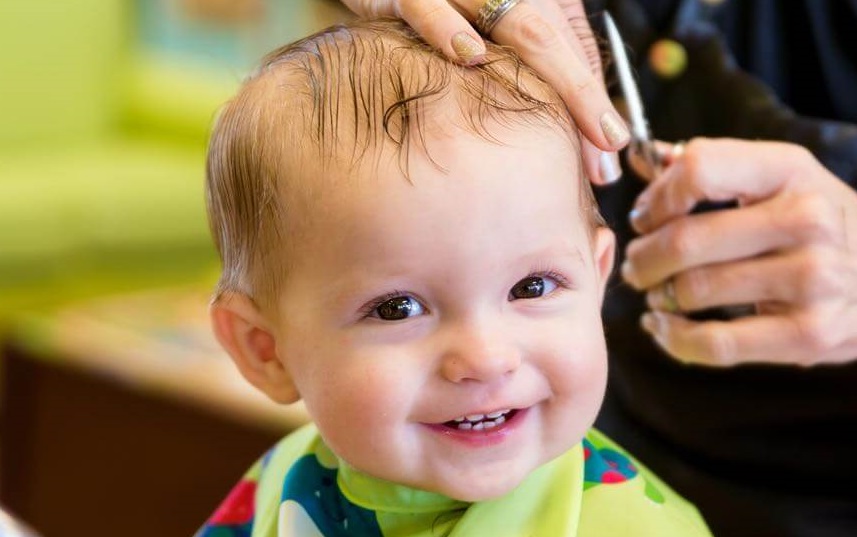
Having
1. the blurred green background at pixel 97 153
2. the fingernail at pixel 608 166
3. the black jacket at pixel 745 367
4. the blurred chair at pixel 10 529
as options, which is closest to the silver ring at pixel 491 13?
the fingernail at pixel 608 166

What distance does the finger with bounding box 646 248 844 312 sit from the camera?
96 centimetres

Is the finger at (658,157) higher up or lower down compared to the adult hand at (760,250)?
higher up

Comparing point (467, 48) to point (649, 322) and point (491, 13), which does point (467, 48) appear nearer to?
point (491, 13)

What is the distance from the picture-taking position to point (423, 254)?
76 centimetres

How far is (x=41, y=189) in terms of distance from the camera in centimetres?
361

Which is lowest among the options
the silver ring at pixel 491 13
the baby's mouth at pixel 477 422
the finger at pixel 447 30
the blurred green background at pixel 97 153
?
the blurred green background at pixel 97 153

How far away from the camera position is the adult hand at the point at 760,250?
37.7 inches

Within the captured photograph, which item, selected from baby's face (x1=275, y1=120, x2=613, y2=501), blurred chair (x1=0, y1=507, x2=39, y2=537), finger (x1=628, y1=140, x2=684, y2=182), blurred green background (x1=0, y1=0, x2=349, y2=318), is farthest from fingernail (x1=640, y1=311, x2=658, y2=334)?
blurred green background (x1=0, y1=0, x2=349, y2=318)

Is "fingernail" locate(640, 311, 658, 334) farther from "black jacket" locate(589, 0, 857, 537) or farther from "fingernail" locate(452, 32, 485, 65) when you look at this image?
"fingernail" locate(452, 32, 485, 65)

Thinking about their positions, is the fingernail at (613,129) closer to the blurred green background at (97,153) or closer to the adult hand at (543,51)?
the adult hand at (543,51)

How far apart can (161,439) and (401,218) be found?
1.73 m

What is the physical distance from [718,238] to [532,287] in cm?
23

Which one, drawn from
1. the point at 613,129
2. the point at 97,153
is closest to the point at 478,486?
the point at 613,129

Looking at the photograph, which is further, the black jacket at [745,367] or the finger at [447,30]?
the black jacket at [745,367]
